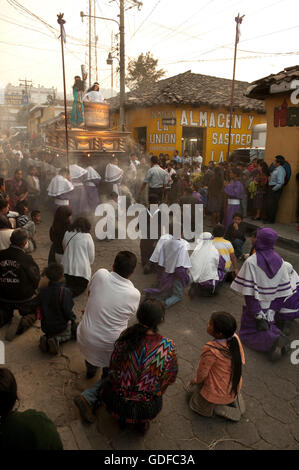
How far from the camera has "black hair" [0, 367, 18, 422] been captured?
73.7 inches

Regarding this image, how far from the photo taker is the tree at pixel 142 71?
29734 mm

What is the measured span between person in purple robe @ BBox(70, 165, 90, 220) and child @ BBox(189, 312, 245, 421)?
7.06 meters

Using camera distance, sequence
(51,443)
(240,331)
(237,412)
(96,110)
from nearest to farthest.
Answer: (51,443), (237,412), (240,331), (96,110)

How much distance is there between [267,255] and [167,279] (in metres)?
1.67

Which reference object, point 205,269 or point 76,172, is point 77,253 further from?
point 76,172

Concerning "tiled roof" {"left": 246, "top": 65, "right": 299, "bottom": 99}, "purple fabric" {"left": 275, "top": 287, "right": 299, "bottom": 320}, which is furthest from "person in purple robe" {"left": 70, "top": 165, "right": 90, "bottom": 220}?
"purple fabric" {"left": 275, "top": 287, "right": 299, "bottom": 320}

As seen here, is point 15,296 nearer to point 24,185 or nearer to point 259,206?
point 24,185

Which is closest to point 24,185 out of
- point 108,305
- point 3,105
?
point 108,305

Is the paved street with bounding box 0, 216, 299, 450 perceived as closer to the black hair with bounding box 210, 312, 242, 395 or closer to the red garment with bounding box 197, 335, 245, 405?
the red garment with bounding box 197, 335, 245, 405

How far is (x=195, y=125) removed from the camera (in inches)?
709

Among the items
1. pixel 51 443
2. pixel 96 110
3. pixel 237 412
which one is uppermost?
pixel 96 110

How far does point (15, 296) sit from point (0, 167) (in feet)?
17.7

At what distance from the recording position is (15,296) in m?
4.22

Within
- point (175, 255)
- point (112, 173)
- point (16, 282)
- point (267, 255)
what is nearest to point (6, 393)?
point (16, 282)
